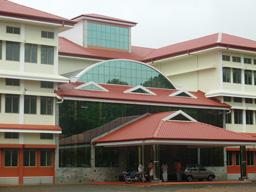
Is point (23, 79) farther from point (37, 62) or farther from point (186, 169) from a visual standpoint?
point (186, 169)

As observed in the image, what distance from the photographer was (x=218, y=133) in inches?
1596

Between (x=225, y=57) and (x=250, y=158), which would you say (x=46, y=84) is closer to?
(x=225, y=57)

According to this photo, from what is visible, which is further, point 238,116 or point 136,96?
point 238,116

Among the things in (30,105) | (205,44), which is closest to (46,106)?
(30,105)

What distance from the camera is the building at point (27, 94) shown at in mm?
38438

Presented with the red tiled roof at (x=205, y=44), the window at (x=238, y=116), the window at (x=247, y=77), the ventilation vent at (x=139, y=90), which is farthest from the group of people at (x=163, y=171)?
the window at (x=247, y=77)

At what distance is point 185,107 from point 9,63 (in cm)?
1558

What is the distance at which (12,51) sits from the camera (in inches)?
1558

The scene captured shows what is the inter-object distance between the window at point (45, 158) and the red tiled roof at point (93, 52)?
1419 centimetres

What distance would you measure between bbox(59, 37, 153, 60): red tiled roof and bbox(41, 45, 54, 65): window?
1052 cm

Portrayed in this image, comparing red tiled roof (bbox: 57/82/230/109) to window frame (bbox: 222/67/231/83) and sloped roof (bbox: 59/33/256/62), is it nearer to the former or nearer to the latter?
window frame (bbox: 222/67/231/83)

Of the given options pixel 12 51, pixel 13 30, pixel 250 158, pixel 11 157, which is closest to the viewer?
pixel 11 157

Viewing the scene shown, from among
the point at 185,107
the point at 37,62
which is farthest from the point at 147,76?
the point at 37,62

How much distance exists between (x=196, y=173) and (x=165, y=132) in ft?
25.1
